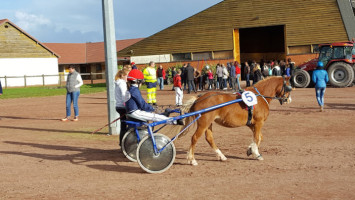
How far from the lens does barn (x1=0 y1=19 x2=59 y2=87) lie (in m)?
53.5

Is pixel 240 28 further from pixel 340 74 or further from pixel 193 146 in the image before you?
pixel 193 146

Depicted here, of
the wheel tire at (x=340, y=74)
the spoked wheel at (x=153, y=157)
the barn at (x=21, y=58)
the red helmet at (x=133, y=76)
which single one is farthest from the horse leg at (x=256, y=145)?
the barn at (x=21, y=58)

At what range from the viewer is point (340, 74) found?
27047 millimetres

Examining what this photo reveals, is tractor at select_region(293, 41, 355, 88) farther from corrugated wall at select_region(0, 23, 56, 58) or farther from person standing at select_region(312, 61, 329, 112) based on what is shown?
corrugated wall at select_region(0, 23, 56, 58)

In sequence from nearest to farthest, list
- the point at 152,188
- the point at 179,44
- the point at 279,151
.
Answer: the point at 152,188, the point at 279,151, the point at 179,44

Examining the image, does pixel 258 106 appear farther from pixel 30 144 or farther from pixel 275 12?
pixel 275 12

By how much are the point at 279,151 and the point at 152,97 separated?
933cm

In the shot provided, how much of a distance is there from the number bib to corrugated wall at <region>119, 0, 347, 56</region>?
31248mm

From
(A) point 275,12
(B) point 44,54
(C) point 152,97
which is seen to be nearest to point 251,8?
(A) point 275,12

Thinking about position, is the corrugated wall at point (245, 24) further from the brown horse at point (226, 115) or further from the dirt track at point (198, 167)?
the brown horse at point (226, 115)

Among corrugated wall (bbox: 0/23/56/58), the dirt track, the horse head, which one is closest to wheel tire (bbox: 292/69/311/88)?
the dirt track

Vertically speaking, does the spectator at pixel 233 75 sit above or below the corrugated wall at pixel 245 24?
below

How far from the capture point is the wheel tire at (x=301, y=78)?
93.2ft

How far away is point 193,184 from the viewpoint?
6957mm
